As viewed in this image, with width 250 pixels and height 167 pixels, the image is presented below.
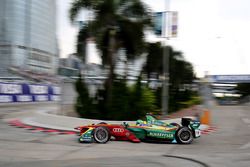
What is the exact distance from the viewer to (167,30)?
18.9 m

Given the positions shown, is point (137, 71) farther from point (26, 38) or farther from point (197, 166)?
point (26, 38)

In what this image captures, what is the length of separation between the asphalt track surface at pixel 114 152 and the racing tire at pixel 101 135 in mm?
247

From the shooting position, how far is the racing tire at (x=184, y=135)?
12016mm

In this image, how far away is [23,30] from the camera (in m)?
92.9

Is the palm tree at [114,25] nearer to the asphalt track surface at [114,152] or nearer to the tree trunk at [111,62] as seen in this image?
the tree trunk at [111,62]

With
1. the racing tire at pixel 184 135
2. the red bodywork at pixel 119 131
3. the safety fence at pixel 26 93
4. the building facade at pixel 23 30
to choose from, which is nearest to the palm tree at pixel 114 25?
the red bodywork at pixel 119 131

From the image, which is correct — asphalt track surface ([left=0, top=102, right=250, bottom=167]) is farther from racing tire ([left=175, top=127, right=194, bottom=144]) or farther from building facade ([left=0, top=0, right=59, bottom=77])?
building facade ([left=0, top=0, right=59, bottom=77])

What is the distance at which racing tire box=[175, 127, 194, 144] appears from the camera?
1202 cm

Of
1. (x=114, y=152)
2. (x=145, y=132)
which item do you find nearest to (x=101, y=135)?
(x=145, y=132)

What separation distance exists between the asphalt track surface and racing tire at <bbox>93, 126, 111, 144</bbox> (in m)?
0.25

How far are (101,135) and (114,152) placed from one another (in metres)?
1.84

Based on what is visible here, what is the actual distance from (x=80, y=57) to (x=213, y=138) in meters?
7.96

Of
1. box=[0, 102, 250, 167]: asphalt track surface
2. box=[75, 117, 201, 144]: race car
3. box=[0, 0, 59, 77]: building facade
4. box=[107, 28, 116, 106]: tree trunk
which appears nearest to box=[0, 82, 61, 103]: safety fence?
box=[107, 28, 116, 106]: tree trunk

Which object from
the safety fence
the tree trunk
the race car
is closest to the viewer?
the race car
